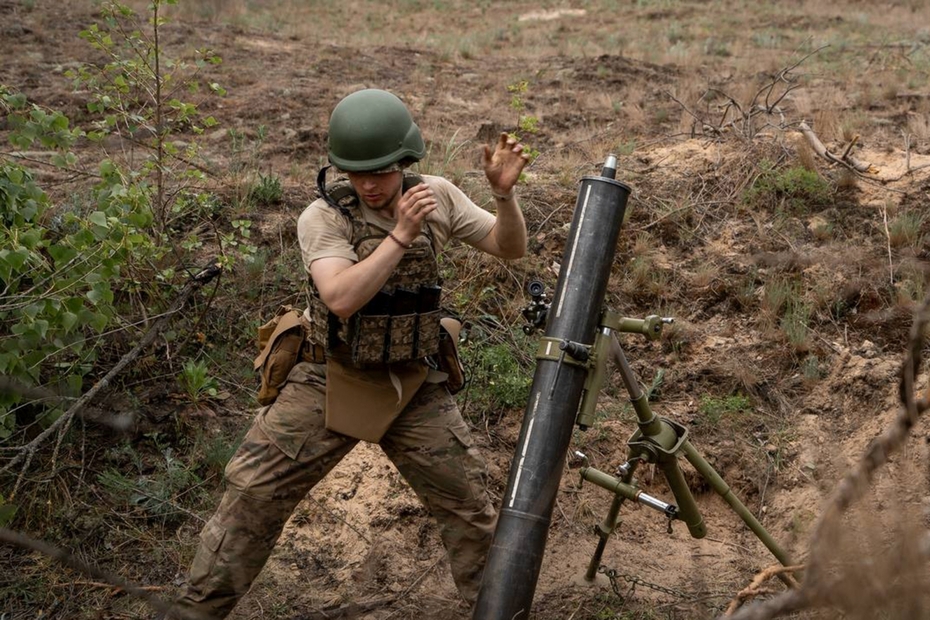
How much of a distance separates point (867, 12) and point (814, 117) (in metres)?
10.1

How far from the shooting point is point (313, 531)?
4.71 m

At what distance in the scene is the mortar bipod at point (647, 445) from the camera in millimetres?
3184

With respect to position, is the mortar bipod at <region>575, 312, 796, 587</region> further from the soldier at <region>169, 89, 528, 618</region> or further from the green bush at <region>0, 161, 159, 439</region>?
the green bush at <region>0, 161, 159, 439</region>

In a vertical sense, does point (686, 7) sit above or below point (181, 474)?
above

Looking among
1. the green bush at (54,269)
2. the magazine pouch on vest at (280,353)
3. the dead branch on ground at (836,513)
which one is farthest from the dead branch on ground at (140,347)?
the dead branch on ground at (836,513)

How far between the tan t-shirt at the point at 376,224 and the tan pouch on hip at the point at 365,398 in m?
0.45

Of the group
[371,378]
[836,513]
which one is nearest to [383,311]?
[371,378]

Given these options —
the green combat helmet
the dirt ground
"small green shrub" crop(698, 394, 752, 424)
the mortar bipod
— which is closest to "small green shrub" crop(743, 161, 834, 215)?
the dirt ground

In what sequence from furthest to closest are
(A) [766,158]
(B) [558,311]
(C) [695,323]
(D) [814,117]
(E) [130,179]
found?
(D) [814,117]
(A) [766,158]
(C) [695,323]
(E) [130,179]
(B) [558,311]

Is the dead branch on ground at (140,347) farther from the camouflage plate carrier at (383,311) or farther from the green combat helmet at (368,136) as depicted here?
the green combat helmet at (368,136)

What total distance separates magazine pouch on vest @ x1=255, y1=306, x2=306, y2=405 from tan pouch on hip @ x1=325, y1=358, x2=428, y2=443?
163mm

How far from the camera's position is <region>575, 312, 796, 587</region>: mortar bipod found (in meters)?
3.18

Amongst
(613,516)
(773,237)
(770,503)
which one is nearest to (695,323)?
(773,237)

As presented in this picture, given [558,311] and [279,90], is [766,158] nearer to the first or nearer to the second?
[558,311]
